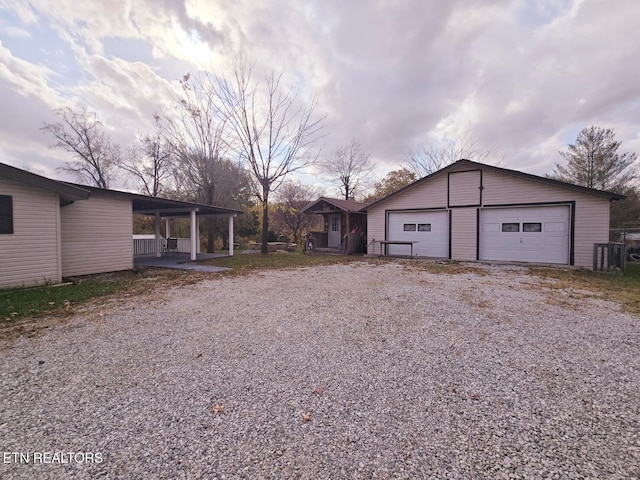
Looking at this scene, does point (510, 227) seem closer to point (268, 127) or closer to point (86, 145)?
point (268, 127)

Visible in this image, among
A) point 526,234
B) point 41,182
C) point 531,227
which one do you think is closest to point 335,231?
point 526,234

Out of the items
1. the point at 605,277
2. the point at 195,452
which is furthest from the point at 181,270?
the point at 605,277

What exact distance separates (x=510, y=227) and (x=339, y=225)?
9.18 metres

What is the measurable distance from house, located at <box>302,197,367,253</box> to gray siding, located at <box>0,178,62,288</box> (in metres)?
11.4

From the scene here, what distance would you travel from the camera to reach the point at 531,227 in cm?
1094

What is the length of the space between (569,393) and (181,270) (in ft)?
34.2

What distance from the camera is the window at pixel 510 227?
1118 cm

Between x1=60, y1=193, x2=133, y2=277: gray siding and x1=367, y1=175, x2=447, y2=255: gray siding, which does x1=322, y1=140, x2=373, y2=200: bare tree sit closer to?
x1=367, y1=175, x2=447, y2=255: gray siding

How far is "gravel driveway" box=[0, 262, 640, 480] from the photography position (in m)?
1.59

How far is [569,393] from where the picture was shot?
2.27m

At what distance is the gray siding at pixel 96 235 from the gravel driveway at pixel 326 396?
5302 mm

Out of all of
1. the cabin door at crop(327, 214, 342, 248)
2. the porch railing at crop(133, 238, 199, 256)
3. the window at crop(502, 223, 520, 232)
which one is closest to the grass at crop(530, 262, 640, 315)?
the window at crop(502, 223, 520, 232)

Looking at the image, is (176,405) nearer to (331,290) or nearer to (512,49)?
(331,290)

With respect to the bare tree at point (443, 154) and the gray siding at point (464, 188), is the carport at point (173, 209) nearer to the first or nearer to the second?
the gray siding at point (464, 188)
